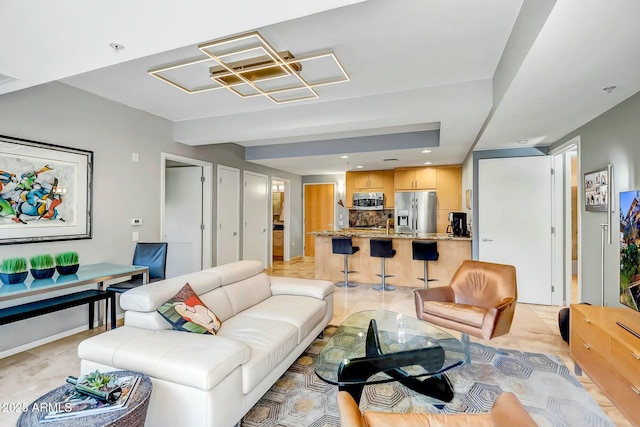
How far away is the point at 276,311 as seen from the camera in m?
2.64

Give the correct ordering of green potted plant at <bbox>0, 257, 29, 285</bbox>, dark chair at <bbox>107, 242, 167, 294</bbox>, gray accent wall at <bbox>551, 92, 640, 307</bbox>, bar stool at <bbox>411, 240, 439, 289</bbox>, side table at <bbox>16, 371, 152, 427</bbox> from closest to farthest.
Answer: side table at <bbox>16, 371, 152, 427</bbox>, gray accent wall at <bbox>551, 92, 640, 307</bbox>, green potted plant at <bbox>0, 257, 29, 285</bbox>, dark chair at <bbox>107, 242, 167, 294</bbox>, bar stool at <bbox>411, 240, 439, 289</bbox>

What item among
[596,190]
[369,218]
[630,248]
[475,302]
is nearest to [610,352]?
[630,248]

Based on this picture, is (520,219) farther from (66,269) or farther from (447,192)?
(66,269)

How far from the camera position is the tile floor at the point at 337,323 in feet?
7.01

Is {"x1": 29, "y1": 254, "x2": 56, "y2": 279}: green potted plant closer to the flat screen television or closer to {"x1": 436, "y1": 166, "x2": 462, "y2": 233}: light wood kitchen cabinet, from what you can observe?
the flat screen television

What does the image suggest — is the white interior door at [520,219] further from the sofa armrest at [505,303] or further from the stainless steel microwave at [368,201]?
the stainless steel microwave at [368,201]

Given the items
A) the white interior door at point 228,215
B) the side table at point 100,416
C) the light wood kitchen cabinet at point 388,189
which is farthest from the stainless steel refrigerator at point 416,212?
the side table at point 100,416

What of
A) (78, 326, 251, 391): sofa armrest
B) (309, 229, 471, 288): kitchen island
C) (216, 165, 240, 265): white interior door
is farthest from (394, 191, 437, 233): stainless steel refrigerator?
(78, 326, 251, 391): sofa armrest

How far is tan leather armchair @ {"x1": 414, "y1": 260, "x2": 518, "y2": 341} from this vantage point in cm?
255

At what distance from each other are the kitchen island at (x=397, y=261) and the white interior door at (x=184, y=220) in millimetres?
2130

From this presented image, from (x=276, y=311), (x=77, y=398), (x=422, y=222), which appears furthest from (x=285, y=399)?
(x=422, y=222)

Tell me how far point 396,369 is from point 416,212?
500cm

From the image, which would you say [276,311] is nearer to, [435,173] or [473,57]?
[473,57]

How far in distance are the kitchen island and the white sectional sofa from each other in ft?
9.24
